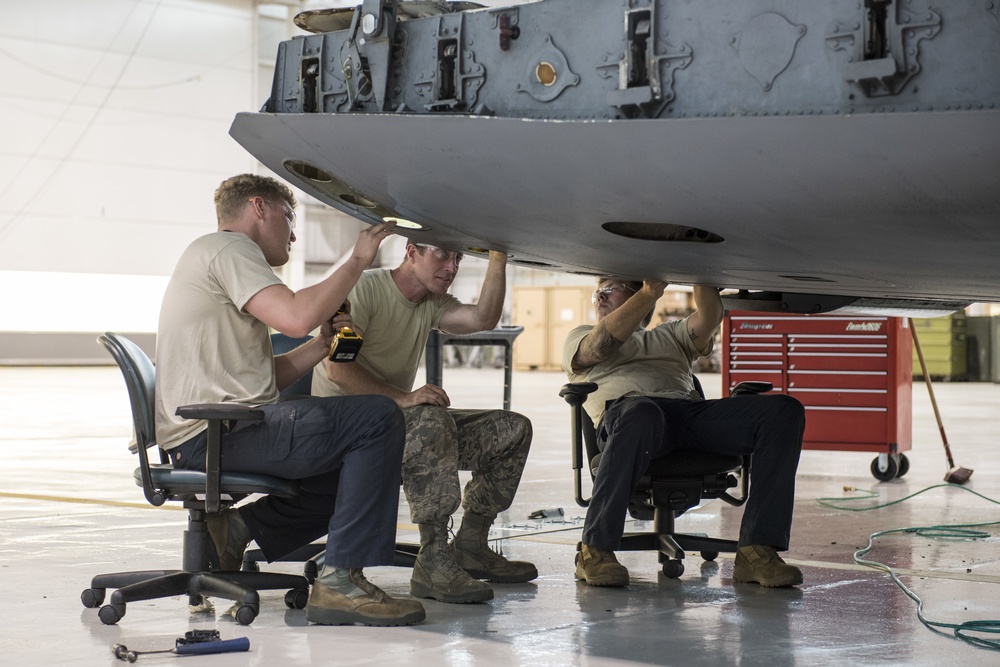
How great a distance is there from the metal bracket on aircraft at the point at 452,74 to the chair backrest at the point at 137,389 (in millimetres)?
1068

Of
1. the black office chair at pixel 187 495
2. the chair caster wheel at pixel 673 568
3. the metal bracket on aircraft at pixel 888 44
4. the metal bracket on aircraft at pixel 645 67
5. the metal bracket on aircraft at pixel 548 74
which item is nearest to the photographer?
the metal bracket on aircraft at pixel 888 44

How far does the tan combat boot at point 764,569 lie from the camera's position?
3666 mm

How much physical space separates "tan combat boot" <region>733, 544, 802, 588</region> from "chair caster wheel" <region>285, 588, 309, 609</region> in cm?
144

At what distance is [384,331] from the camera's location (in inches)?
146

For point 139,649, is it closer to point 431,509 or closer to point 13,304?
point 431,509

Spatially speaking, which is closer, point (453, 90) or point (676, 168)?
point (676, 168)

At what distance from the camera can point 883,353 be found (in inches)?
278

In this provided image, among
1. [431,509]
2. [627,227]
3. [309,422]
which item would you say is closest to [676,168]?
[627,227]

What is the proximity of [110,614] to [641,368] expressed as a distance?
206 cm

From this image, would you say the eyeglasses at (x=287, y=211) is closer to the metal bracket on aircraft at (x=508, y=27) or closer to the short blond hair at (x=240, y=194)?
the short blond hair at (x=240, y=194)

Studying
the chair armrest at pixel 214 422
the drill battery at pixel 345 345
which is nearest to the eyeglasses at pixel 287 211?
the drill battery at pixel 345 345

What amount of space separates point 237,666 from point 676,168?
1.53 meters

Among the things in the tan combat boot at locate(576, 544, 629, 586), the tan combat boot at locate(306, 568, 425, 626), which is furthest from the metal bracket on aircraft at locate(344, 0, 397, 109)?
the tan combat boot at locate(576, 544, 629, 586)

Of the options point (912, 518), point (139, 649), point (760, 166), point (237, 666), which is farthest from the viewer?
point (912, 518)
